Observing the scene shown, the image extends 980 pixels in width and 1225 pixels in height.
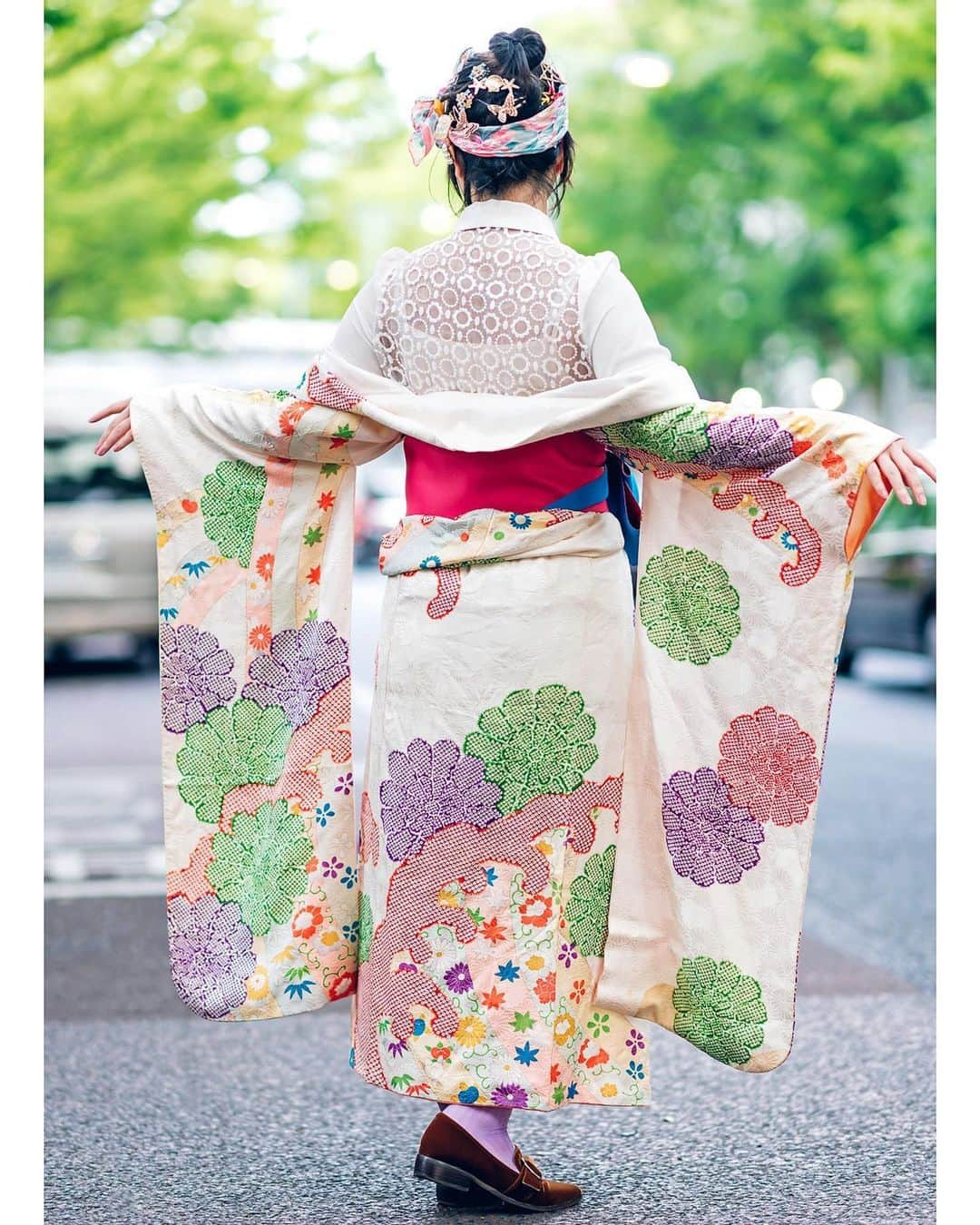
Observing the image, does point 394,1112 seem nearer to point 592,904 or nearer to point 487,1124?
point 487,1124

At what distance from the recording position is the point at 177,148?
46.1 feet

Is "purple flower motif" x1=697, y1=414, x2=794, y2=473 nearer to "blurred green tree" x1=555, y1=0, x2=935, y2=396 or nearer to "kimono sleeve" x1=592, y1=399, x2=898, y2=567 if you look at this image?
"kimono sleeve" x1=592, y1=399, x2=898, y2=567

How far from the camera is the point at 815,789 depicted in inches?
119

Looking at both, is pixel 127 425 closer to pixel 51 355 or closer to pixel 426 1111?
pixel 426 1111

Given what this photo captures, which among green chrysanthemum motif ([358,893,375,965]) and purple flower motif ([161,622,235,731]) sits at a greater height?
purple flower motif ([161,622,235,731])

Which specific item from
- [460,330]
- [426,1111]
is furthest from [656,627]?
[426,1111]

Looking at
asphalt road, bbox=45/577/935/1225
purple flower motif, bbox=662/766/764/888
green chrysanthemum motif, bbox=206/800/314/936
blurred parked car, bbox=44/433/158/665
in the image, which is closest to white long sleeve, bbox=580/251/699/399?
purple flower motif, bbox=662/766/764/888

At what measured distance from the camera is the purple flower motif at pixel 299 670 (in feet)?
10.6

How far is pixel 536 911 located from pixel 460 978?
0.18 m

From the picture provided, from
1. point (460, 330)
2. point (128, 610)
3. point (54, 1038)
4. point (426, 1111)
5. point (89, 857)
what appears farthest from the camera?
point (128, 610)

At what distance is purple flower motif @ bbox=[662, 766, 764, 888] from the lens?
9.90 feet

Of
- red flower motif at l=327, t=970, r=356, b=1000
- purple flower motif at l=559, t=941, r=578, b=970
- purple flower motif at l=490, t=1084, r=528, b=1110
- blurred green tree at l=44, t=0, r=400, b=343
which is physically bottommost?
purple flower motif at l=490, t=1084, r=528, b=1110

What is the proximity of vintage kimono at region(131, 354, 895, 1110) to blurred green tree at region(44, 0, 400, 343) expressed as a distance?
8.19 meters
